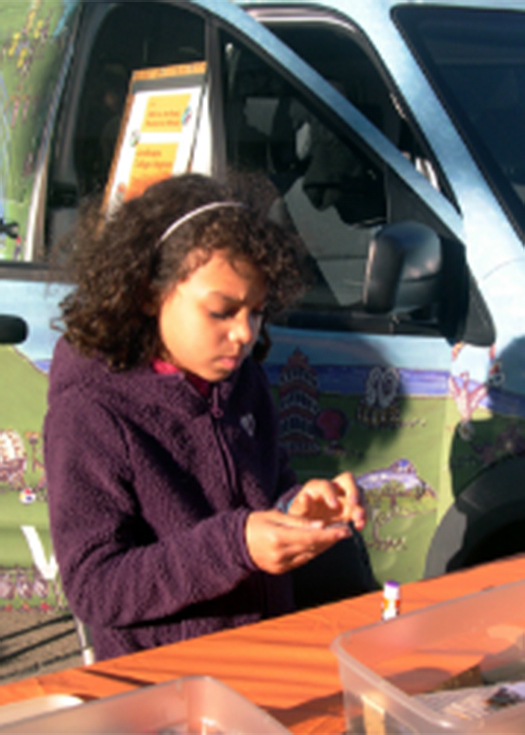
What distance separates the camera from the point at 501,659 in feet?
3.80

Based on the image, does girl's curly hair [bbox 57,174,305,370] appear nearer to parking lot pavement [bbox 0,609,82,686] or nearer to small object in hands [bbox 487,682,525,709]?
small object in hands [bbox 487,682,525,709]

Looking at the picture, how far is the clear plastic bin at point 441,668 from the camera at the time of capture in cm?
91

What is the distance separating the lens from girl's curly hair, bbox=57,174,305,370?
5.21ft

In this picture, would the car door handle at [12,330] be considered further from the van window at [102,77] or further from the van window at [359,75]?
the van window at [359,75]

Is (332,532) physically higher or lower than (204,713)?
higher

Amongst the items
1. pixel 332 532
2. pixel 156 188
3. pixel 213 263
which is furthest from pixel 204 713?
pixel 156 188

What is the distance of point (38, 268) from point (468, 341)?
49.3 inches

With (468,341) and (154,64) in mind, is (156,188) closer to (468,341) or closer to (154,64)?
(468,341)

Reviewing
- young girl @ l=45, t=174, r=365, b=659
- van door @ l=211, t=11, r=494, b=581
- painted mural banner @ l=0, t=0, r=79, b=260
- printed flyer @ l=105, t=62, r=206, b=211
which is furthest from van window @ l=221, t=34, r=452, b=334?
young girl @ l=45, t=174, r=365, b=659

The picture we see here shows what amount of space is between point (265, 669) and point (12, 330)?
54.8 inches

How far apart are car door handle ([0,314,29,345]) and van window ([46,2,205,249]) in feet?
1.15

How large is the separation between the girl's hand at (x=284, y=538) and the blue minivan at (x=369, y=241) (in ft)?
3.49

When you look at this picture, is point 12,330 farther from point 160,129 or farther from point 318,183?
point 318,183

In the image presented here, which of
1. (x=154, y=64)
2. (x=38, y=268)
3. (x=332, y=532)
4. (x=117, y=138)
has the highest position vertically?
(x=154, y=64)
